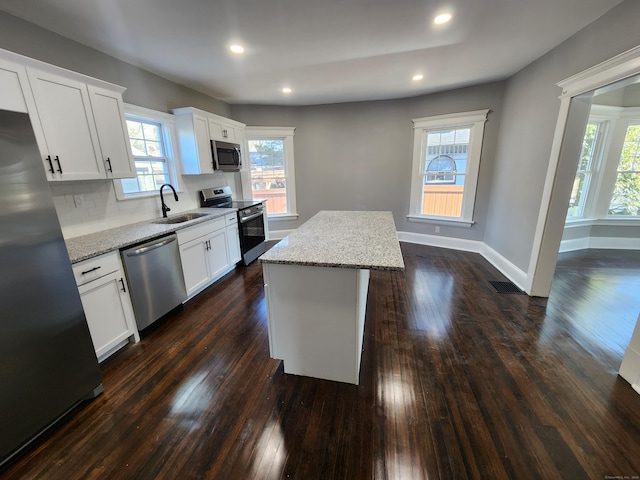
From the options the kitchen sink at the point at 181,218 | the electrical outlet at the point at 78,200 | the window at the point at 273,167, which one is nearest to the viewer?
the electrical outlet at the point at 78,200

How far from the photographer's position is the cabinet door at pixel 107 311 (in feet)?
6.14

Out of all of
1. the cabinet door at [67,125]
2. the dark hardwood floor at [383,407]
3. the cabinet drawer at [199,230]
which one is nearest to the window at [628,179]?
the dark hardwood floor at [383,407]

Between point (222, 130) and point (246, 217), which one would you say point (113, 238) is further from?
point (222, 130)

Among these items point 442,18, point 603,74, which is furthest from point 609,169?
point 442,18

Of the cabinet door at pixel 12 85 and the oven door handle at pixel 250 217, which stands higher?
the cabinet door at pixel 12 85

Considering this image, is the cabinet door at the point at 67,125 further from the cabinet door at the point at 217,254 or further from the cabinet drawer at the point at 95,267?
the cabinet door at the point at 217,254

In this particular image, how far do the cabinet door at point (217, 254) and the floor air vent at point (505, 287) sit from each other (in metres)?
3.57

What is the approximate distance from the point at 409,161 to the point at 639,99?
11.3ft

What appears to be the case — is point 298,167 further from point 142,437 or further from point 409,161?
point 142,437

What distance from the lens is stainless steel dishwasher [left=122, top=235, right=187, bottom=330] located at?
7.24 feet

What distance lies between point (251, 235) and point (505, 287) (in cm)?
367

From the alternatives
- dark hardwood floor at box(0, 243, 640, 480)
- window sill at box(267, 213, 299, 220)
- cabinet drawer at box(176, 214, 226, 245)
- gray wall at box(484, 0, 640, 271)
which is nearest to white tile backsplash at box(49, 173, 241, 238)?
cabinet drawer at box(176, 214, 226, 245)

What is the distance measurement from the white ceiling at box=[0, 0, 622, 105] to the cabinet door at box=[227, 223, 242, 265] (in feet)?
6.62

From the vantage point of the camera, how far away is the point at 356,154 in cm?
503
